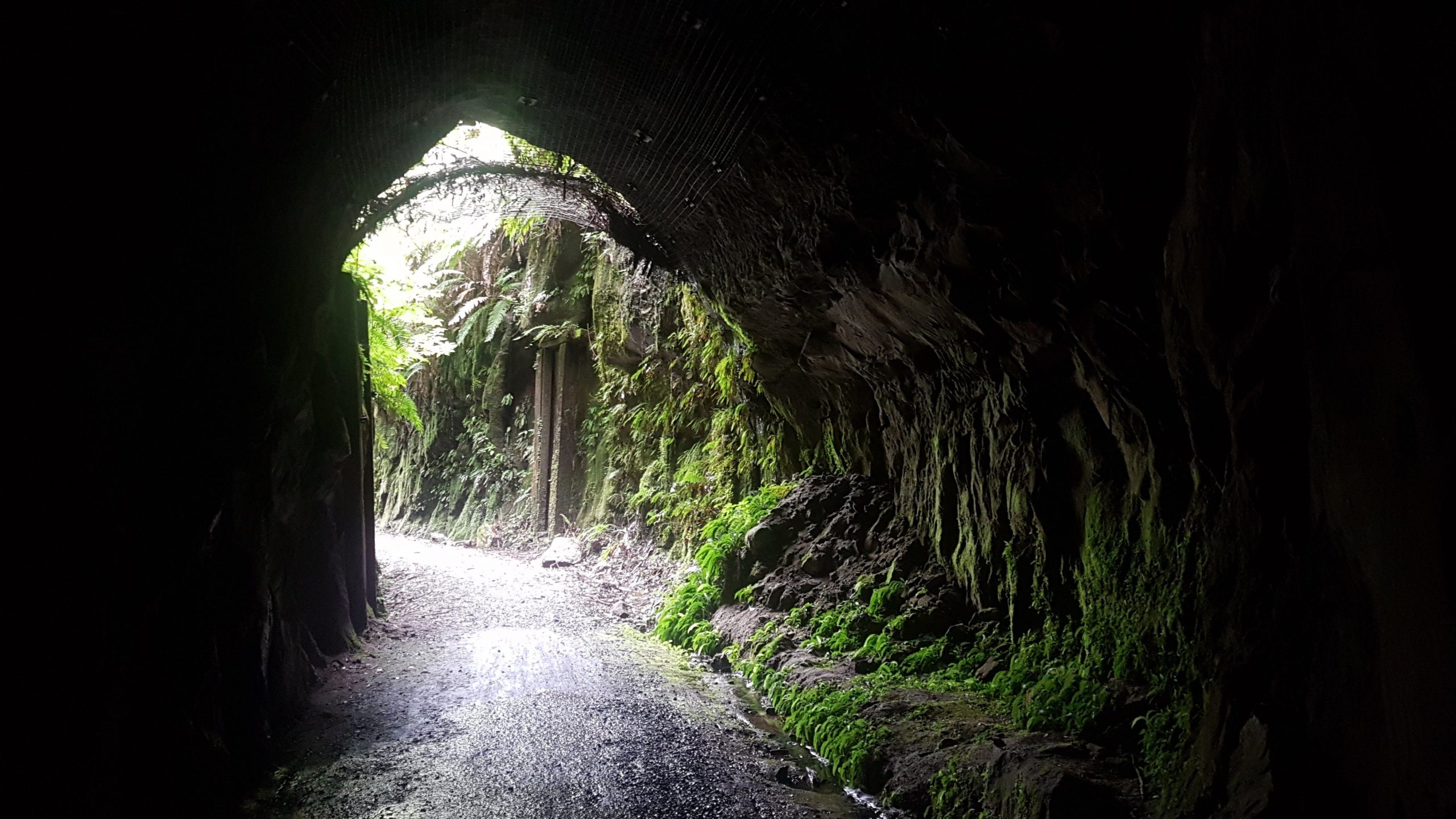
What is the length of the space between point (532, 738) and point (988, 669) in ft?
11.5

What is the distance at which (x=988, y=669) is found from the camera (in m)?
6.74

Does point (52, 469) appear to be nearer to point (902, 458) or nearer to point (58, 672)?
point (58, 672)

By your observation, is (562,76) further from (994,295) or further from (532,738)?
(532,738)

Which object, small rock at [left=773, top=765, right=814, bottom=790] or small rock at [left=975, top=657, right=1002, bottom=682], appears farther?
small rock at [left=975, top=657, right=1002, bottom=682]

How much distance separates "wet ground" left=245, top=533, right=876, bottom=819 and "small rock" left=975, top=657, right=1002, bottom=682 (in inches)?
60.8

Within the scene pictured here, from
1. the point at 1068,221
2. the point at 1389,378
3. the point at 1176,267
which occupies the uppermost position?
the point at 1068,221

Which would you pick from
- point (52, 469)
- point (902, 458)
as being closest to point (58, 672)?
point (52, 469)

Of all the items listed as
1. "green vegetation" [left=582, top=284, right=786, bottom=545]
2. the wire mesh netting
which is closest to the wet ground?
"green vegetation" [left=582, top=284, right=786, bottom=545]

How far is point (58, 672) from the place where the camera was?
328cm

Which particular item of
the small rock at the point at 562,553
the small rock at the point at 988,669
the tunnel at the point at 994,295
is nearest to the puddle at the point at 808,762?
the small rock at the point at 988,669

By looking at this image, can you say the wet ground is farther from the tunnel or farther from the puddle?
the tunnel

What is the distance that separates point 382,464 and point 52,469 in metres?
25.4

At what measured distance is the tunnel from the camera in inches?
103

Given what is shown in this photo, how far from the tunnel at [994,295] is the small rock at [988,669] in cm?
43
